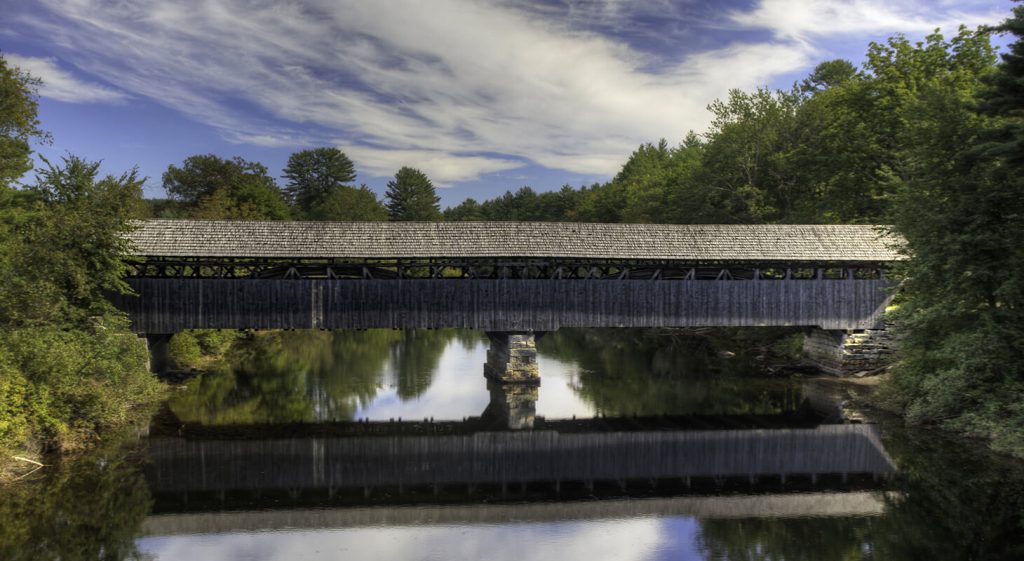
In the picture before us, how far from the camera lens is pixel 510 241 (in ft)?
61.2

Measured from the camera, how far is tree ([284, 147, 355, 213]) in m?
62.1

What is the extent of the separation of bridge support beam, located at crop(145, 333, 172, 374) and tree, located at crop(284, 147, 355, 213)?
43719 millimetres

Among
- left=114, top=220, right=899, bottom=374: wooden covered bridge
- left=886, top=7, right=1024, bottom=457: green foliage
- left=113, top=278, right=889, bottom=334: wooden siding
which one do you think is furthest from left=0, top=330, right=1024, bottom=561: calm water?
left=114, top=220, right=899, bottom=374: wooden covered bridge

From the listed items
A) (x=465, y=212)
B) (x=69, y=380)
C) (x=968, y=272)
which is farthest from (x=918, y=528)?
(x=465, y=212)

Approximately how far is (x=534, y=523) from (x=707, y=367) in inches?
576

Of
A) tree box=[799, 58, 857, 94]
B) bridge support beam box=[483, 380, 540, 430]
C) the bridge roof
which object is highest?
Answer: tree box=[799, 58, 857, 94]

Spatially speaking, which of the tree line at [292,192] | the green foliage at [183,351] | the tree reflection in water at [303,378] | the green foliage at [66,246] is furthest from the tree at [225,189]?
the green foliage at [66,246]

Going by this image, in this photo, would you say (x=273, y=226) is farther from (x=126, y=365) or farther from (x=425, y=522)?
(x=425, y=522)

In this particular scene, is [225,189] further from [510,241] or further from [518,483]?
[518,483]

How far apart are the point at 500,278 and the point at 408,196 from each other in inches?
2058

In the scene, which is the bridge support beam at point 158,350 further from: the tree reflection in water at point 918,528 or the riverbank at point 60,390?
the tree reflection in water at point 918,528

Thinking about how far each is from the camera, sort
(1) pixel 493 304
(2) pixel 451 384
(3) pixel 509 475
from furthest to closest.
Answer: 1. (2) pixel 451 384
2. (1) pixel 493 304
3. (3) pixel 509 475

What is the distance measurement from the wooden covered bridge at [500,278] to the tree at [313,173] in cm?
4426

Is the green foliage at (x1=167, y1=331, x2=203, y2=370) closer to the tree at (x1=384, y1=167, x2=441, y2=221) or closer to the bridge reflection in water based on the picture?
the bridge reflection in water
